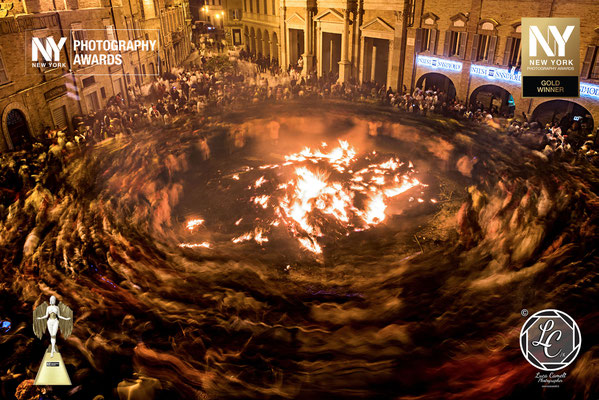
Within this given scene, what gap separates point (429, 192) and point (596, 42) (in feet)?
41.2

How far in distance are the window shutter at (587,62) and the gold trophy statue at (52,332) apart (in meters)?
26.0

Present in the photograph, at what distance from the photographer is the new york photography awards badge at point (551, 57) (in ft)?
54.7

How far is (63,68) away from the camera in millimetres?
23969

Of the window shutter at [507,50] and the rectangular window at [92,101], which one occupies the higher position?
the window shutter at [507,50]

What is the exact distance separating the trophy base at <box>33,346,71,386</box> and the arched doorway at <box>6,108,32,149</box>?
1558 cm

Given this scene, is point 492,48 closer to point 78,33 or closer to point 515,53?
point 515,53

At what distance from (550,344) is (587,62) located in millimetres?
17839

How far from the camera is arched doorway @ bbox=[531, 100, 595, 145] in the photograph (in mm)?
20641

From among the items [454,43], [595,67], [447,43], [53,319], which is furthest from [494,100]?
[53,319]

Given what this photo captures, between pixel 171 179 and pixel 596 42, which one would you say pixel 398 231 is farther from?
pixel 596 42

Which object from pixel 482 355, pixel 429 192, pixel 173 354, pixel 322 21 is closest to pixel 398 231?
pixel 429 192

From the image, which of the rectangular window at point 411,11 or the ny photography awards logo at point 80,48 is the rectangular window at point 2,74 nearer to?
the ny photography awards logo at point 80,48

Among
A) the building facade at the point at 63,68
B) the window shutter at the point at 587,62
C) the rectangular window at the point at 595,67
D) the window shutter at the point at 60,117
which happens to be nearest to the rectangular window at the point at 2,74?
the building facade at the point at 63,68

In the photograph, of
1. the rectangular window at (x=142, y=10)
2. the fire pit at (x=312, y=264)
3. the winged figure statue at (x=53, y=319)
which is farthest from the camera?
the rectangular window at (x=142, y=10)
